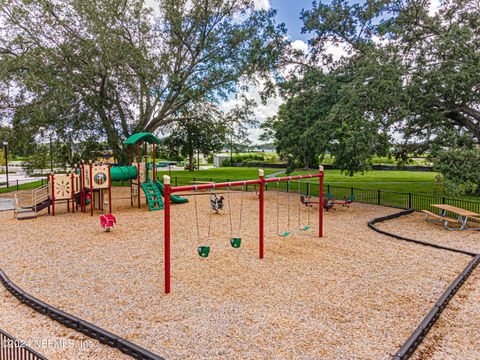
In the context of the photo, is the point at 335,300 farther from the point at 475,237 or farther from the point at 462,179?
the point at 462,179

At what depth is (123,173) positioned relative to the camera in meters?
16.1

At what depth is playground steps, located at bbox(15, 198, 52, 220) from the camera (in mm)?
13359

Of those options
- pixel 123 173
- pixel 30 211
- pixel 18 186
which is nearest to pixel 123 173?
pixel 123 173

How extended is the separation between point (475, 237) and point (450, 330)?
23.5 ft

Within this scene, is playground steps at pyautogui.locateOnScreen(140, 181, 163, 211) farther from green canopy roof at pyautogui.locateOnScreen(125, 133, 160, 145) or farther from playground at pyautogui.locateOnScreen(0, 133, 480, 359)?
playground at pyautogui.locateOnScreen(0, 133, 480, 359)

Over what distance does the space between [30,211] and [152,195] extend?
16.9ft

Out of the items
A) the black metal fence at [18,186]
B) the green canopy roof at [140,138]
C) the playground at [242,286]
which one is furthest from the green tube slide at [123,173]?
the black metal fence at [18,186]

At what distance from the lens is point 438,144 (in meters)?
13.7

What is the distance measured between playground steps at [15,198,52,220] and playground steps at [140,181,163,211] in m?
4.12

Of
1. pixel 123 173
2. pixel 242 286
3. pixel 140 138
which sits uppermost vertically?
pixel 140 138

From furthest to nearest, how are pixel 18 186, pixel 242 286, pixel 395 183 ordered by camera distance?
pixel 395 183 → pixel 18 186 → pixel 242 286

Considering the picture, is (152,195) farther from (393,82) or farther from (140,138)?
(393,82)

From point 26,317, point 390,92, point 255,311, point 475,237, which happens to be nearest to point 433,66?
point 390,92

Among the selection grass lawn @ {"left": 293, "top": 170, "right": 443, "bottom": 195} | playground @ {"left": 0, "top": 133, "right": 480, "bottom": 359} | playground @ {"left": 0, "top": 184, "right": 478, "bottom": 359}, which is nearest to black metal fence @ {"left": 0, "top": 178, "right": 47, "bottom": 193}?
playground @ {"left": 0, "top": 133, "right": 480, "bottom": 359}
